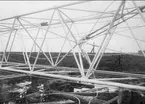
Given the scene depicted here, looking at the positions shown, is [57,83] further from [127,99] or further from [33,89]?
[127,99]

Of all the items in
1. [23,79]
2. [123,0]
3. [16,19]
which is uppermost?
[16,19]

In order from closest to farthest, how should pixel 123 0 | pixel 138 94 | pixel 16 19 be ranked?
pixel 123 0 < pixel 138 94 < pixel 16 19

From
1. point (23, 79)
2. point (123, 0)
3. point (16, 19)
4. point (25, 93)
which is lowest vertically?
point (25, 93)

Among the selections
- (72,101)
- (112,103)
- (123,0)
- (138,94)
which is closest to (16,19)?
(72,101)

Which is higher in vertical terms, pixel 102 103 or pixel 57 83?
pixel 57 83

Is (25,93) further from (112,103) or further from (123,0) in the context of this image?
(123,0)

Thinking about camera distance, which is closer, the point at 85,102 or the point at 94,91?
the point at 85,102

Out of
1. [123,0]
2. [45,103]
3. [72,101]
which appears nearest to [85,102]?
[72,101]

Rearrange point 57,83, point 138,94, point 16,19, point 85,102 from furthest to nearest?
1. point 57,83
2. point 16,19
3. point 85,102
4. point 138,94

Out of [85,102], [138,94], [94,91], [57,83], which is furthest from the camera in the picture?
[57,83]
